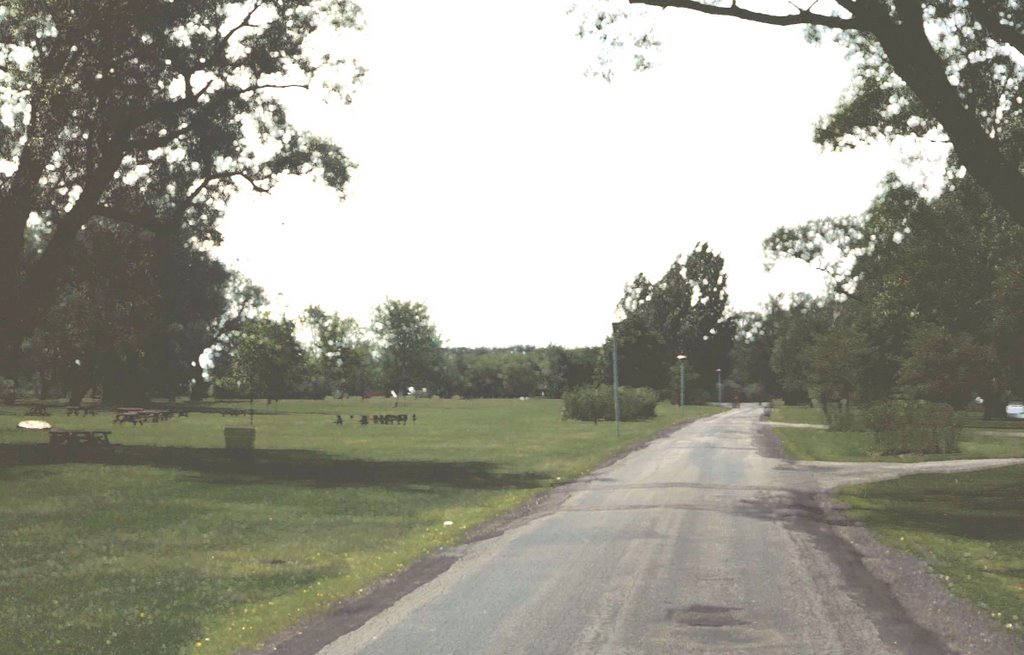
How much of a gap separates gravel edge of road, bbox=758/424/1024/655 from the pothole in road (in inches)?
65.7

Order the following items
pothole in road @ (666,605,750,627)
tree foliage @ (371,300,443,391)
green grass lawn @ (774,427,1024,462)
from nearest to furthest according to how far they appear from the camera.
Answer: pothole in road @ (666,605,750,627)
green grass lawn @ (774,427,1024,462)
tree foliage @ (371,300,443,391)

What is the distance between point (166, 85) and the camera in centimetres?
2830

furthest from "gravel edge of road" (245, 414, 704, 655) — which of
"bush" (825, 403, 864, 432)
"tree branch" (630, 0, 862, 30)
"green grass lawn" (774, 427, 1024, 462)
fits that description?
"bush" (825, 403, 864, 432)

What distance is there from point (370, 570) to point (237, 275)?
3963 inches

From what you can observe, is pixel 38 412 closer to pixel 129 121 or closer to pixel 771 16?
pixel 129 121

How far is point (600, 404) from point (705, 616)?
52.1 m

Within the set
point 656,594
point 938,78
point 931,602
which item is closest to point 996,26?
point 938,78

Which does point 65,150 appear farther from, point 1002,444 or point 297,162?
point 1002,444

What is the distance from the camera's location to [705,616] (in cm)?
805

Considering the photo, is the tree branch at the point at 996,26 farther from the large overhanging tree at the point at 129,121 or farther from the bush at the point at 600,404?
the bush at the point at 600,404

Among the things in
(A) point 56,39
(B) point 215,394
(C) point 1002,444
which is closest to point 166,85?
(A) point 56,39

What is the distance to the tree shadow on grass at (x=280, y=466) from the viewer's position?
72.7 feet

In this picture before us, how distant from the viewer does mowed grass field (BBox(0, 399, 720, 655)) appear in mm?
8625

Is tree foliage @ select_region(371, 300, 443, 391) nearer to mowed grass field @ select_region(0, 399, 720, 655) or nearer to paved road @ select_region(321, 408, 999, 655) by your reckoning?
mowed grass field @ select_region(0, 399, 720, 655)
